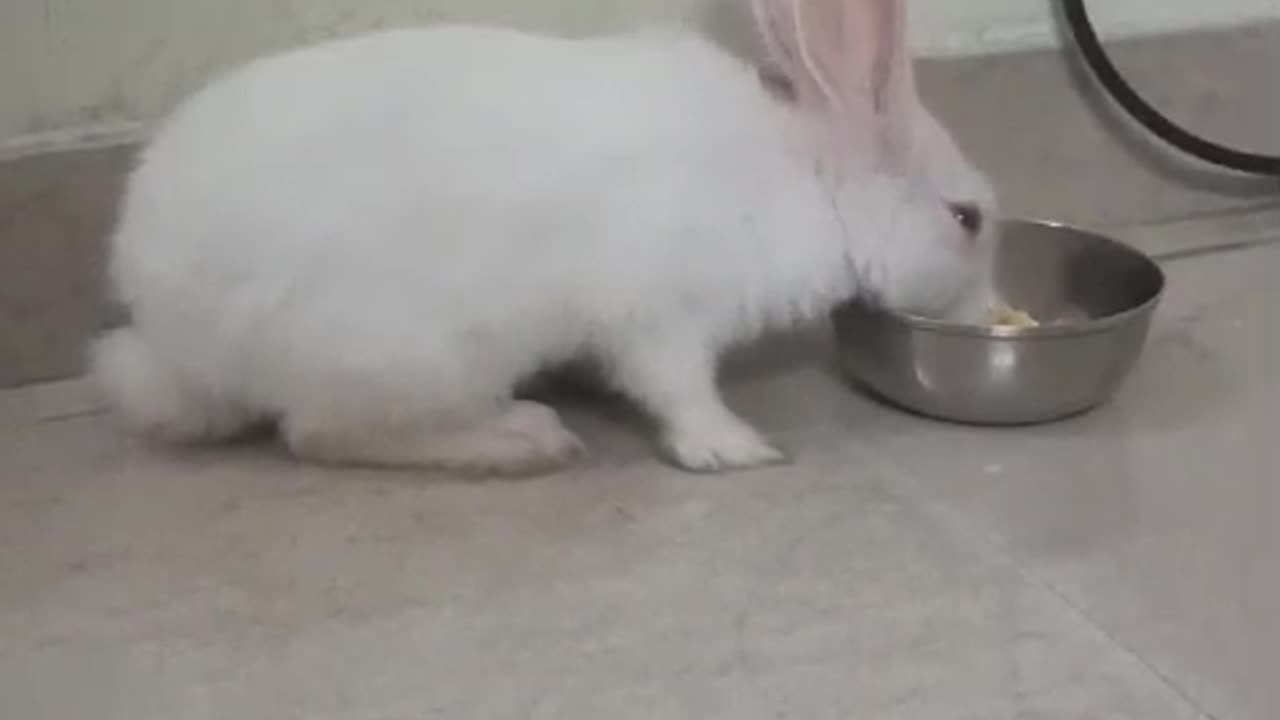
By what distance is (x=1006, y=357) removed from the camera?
1.43m

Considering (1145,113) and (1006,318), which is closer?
(1006,318)

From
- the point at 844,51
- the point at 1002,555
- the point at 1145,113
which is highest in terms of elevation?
the point at 844,51

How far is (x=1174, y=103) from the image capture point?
6.35 feet

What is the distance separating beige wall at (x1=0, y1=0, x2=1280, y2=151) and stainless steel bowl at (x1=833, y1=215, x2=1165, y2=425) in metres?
0.42

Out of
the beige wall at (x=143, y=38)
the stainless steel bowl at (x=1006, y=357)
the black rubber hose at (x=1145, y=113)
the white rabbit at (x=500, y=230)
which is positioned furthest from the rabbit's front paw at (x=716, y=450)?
the black rubber hose at (x=1145, y=113)

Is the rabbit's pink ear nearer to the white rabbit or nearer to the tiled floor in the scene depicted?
the white rabbit

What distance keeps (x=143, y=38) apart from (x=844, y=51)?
0.60 m

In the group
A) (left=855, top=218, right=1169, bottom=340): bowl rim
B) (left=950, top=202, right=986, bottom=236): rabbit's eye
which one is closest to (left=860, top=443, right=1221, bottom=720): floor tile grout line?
(left=855, top=218, right=1169, bottom=340): bowl rim

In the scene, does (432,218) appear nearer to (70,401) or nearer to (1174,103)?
(70,401)

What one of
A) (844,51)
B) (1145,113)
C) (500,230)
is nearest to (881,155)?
(844,51)

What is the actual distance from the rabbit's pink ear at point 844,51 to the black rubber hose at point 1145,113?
48cm

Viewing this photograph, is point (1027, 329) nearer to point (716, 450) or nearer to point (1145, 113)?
point (716, 450)

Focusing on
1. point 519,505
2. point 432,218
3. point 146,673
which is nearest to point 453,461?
point 519,505

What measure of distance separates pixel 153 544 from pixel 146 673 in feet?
0.62
